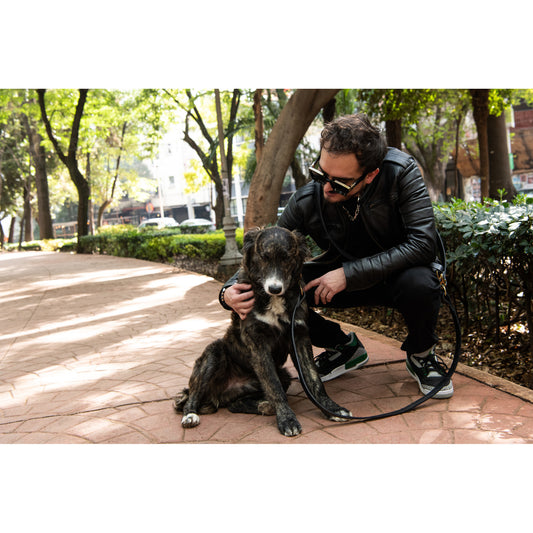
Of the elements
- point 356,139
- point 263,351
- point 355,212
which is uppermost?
point 356,139

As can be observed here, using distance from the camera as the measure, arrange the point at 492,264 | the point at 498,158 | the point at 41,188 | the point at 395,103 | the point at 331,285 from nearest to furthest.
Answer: the point at 331,285 < the point at 492,264 < the point at 395,103 < the point at 498,158 < the point at 41,188

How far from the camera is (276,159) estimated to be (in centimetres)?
955

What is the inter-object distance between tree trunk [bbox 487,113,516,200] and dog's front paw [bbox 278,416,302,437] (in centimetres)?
1285

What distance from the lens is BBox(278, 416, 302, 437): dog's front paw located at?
3336 millimetres

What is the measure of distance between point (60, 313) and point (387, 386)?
273 inches

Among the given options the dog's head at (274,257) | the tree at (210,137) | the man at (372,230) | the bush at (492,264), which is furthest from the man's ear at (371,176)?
the tree at (210,137)

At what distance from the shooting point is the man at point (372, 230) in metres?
3.58

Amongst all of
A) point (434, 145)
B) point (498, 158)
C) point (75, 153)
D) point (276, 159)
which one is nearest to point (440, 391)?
point (276, 159)

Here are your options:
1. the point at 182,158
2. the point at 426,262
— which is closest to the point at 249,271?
the point at 426,262

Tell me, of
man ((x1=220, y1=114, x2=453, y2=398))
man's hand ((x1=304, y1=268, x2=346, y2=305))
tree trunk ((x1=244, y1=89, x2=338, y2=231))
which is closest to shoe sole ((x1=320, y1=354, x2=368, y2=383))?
man ((x1=220, y1=114, x2=453, y2=398))

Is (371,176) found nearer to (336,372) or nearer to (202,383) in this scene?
(336,372)

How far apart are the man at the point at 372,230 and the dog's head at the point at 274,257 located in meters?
0.19

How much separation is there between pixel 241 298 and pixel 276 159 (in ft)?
20.9

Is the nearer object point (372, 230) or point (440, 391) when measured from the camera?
point (440, 391)
